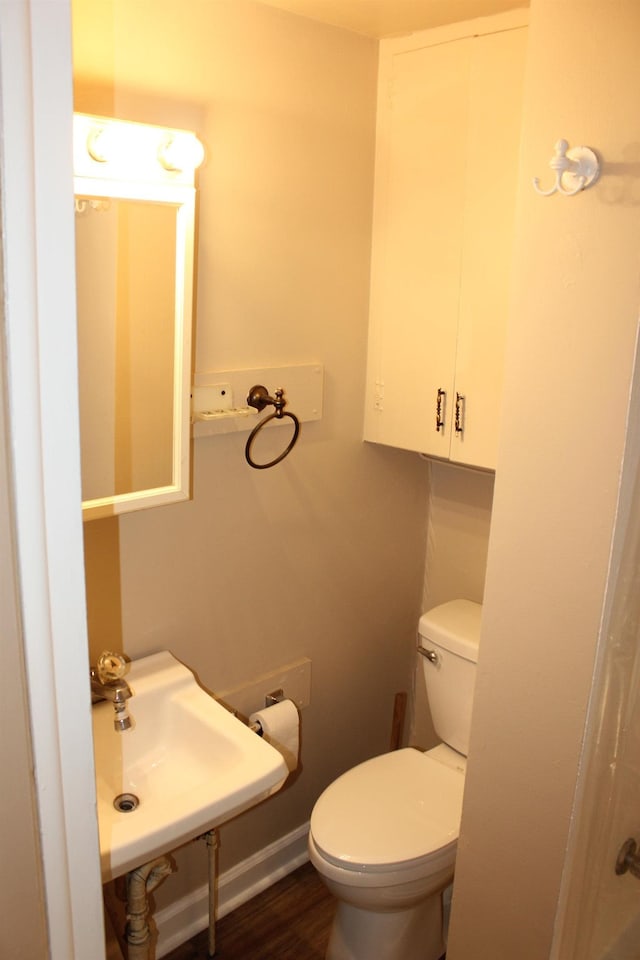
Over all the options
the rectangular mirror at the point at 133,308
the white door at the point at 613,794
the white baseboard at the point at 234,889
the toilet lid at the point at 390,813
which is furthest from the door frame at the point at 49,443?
the white baseboard at the point at 234,889

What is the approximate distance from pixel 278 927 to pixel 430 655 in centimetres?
87

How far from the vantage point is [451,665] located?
6.92 feet

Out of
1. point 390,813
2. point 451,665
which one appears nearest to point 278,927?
point 390,813

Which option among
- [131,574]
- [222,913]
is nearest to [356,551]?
[131,574]

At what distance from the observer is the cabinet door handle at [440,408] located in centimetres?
200

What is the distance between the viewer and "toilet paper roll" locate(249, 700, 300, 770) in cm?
196

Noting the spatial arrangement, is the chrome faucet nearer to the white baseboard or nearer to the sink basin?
the sink basin

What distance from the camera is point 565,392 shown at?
134 cm

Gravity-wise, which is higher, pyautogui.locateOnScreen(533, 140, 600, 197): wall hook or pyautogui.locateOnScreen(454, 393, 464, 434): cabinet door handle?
pyautogui.locateOnScreen(533, 140, 600, 197): wall hook

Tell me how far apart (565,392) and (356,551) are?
1068 mm

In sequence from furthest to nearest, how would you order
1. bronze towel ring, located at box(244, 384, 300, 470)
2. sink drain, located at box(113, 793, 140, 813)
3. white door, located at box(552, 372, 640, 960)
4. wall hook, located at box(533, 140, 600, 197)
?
bronze towel ring, located at box(244, 384, 300, 470)
sink drain, located at box(113, 793, 140, 813)
wall hook, located at box(533, 140, 600, 197)
white door, located at box(552, 372, 640, 960)

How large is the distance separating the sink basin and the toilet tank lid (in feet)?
2.26

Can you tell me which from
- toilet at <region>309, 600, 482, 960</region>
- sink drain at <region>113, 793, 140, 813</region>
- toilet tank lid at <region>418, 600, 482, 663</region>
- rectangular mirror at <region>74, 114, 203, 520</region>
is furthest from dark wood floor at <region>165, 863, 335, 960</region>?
rectangular mirror at <region>74, 114, 203, 520</region>

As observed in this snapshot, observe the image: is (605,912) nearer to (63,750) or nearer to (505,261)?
(63,750)
